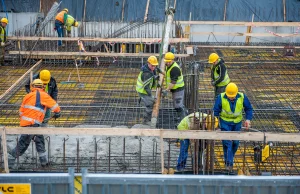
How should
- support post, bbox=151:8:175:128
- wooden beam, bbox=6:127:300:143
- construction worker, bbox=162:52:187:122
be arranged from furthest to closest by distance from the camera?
construction worker, bbox=162:52:187:122
support post, bbox=151:8:175:128
wooden beam, bbox=6:127:300:143

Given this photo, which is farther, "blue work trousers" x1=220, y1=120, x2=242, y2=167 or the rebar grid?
the rebar grid

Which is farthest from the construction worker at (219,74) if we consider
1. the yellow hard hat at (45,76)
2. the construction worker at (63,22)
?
the construction worker at (63,22)

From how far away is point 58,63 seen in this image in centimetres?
1475

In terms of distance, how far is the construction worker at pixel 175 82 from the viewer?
10203 millimetres

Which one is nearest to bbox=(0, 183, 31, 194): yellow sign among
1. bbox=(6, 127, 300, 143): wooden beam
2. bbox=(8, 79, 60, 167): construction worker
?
bbox=(6, 127, 300, 143): wooden beam

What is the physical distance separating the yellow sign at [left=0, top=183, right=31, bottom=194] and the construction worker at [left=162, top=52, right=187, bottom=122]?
14.4 ft

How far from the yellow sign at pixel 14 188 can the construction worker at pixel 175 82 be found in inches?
172

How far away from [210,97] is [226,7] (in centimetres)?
741

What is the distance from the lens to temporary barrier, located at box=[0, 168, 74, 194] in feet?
21.1

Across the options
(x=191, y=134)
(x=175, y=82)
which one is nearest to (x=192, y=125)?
(x=191, y=134)

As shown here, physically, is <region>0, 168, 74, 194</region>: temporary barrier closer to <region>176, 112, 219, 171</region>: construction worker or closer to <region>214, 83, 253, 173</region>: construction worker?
<region>176, 112, 219, 171</region>: construction worker

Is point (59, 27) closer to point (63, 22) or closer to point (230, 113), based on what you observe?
point (63, 22)

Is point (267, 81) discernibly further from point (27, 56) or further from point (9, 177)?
point (9, 177)

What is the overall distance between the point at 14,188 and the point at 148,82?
4255mm
